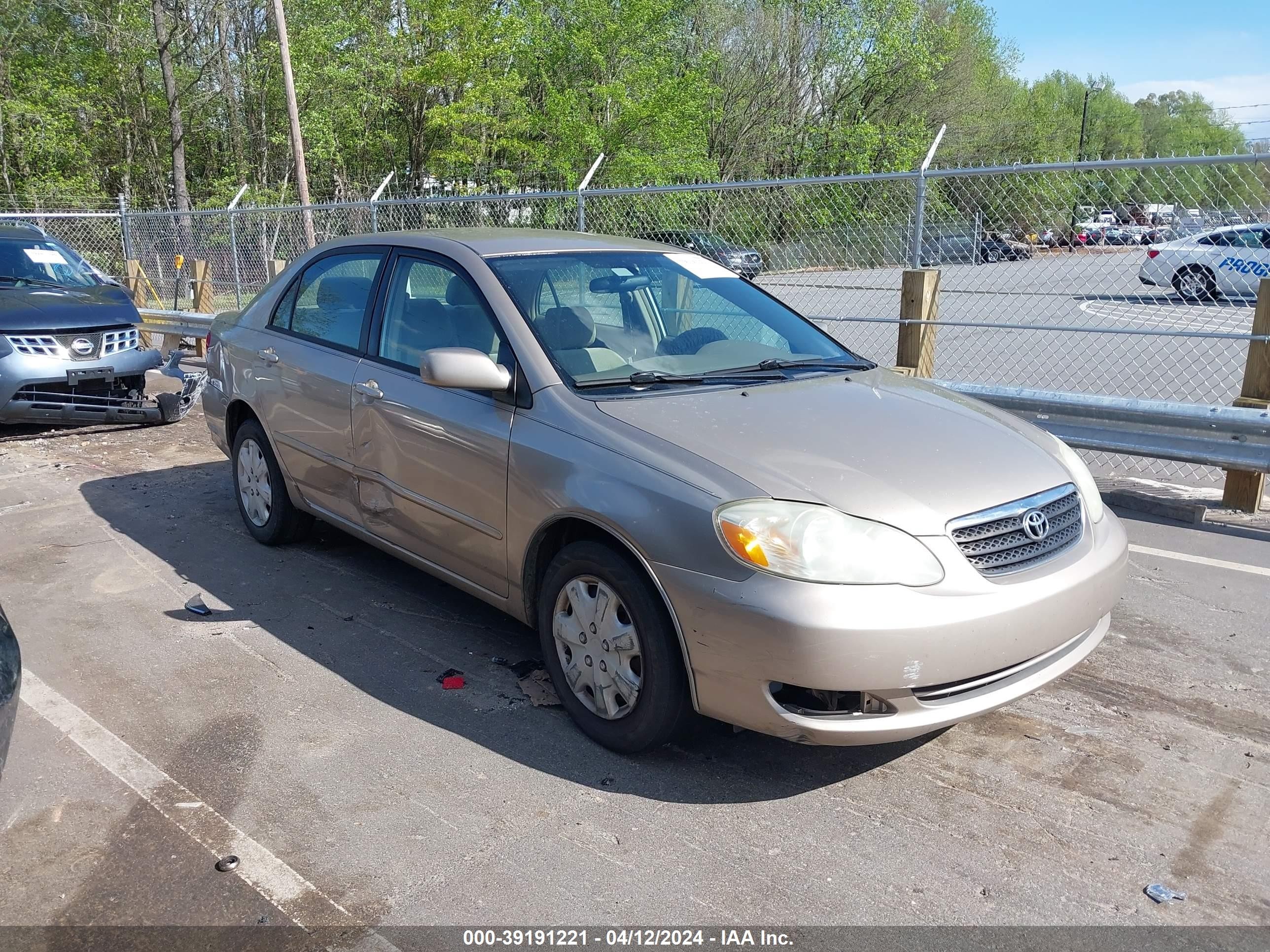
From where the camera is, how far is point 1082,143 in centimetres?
6062

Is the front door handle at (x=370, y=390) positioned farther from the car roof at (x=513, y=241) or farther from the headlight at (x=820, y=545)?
the headlight at (x=820, y=545)

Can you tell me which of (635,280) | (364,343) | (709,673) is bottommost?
(709,673)

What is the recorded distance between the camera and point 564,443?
338 cm

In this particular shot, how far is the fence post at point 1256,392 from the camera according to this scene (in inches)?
233

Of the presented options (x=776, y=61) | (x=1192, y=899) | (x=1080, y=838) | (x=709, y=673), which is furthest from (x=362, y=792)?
(x=776, y=61)

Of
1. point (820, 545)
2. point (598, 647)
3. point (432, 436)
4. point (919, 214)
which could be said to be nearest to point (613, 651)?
point (598, 647)

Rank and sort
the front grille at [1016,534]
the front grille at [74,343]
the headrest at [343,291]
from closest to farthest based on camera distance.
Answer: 1. the front grille at [1016,534]
2. the headrest at [343,291]
3. the front grille at [74,343]

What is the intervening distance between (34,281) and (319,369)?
5726 mm

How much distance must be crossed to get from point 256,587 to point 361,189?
97.9ft

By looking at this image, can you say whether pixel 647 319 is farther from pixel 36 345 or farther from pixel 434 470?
pixel 36 345

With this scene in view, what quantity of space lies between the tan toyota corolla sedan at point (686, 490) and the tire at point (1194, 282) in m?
4.61

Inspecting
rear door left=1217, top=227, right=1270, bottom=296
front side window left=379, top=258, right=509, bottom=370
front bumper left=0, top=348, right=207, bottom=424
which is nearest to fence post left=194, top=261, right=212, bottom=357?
front bumper left=0, top=348, right=207, bottom=424

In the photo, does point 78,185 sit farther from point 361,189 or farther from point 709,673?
point 709,673

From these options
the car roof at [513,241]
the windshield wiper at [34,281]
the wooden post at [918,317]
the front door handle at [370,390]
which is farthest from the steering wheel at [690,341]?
the windshield wiper at [34,281]
